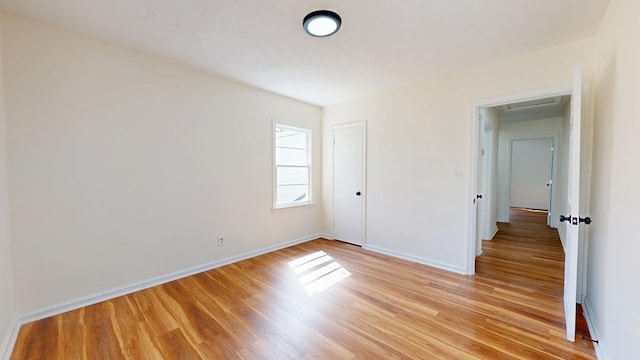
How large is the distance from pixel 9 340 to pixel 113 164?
4.88 feet

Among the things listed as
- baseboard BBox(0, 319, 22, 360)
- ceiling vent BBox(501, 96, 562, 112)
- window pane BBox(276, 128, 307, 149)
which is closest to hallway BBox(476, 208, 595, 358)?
ceiling vent BBox(501, 96, 562, 112)

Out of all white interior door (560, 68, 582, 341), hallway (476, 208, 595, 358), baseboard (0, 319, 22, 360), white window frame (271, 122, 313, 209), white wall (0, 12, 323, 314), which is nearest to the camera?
baseboard (0, 319, 22, 360)

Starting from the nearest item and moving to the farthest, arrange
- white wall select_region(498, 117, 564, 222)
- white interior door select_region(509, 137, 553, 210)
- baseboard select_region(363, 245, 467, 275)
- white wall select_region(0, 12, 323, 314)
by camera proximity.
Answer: white wall select_region(0, 12, 323, 314)
baseboard select_region(363, 245, 467, 275)
white wall select_region(498, 117, 564, 222)
white interior door select_region(509, 137, 553, 210)

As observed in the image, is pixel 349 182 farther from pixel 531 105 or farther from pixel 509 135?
pixel 509 135

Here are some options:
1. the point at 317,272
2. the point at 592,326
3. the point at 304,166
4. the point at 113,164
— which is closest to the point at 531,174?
the point at 592,326

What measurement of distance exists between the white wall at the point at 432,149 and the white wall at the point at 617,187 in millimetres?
558

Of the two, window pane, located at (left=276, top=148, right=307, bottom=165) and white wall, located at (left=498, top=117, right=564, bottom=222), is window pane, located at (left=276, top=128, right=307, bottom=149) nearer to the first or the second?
window pane, located at (left=276, top=148, right=307, bottom=165)

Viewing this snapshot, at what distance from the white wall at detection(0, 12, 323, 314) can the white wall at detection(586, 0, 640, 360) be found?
3.54m

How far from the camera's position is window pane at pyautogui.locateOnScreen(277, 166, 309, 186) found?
13.8 ft

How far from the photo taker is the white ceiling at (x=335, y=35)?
73.6 inches

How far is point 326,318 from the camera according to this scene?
2188mm

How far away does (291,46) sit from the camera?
2451 mm

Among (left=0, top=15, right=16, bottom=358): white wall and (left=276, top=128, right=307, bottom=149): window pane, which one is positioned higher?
(left=276, top=128, right=307, bottom=149): window pane

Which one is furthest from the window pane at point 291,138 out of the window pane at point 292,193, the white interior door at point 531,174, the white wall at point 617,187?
the white interior door at point 531,174
